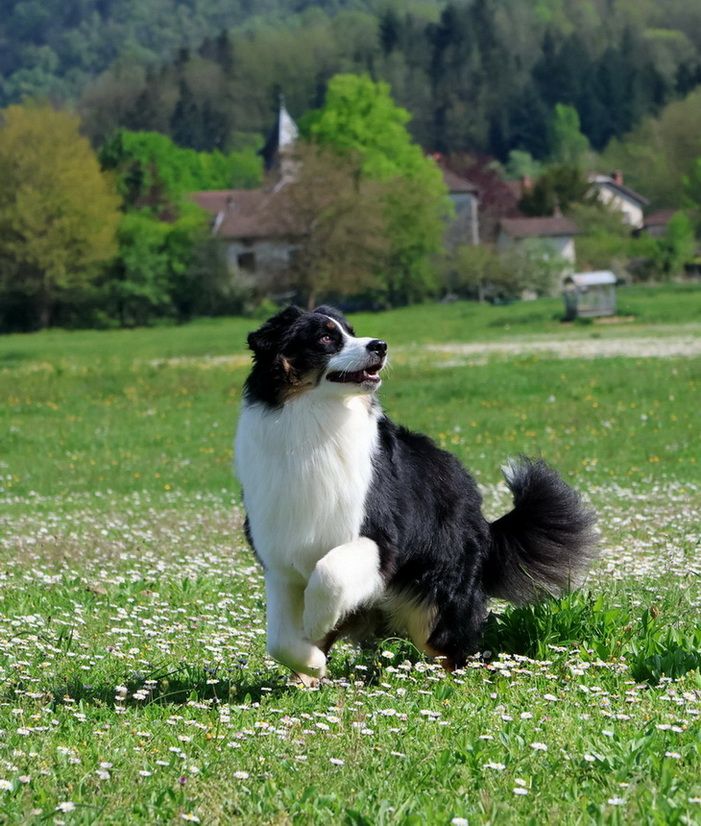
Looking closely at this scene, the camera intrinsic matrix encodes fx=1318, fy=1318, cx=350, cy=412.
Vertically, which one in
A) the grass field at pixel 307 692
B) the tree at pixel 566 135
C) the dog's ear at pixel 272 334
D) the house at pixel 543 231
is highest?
the tree at pixel 566 135

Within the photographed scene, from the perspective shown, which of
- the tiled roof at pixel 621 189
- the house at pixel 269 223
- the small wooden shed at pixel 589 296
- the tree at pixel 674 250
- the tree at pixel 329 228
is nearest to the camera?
the small wooden shed at pixel 589 296

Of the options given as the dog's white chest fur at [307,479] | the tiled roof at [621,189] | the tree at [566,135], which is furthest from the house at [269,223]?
the dog's white chest fur at [307,479]

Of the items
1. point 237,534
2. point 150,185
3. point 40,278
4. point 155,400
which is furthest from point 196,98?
point 237,534

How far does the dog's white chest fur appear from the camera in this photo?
22.0ft

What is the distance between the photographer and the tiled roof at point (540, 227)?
332ft

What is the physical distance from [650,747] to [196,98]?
199528 mm

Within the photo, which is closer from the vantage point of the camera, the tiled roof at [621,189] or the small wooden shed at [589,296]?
the small wooden shed at [589,296]

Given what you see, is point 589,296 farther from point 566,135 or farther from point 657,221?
point 566,135

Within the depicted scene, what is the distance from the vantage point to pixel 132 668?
7281mm

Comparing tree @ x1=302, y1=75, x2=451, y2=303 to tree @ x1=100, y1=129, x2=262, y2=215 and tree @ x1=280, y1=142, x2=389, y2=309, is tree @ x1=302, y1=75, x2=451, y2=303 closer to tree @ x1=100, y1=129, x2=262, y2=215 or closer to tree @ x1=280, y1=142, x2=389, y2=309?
tree @ x1=280, y1=142, x2=389, y2=309

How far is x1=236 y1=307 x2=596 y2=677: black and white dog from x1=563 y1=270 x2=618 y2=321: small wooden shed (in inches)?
1799

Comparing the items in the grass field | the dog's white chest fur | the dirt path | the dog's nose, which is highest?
the dog's nose

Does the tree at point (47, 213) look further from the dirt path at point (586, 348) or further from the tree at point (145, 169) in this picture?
the dirt path at point (586, 348)

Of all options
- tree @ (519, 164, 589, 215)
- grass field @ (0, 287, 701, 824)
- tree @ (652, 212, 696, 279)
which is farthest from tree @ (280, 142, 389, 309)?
grass field @ (0, 287, 701, 824)
